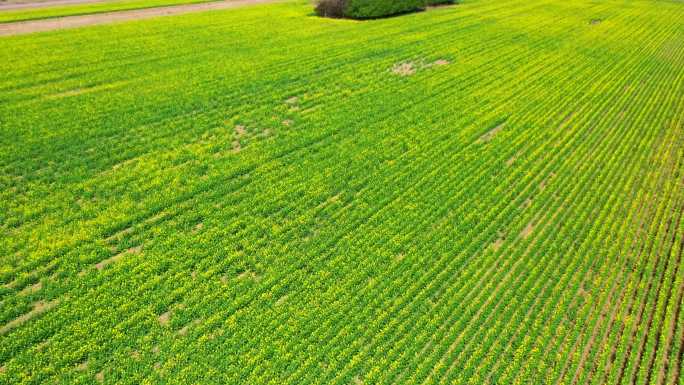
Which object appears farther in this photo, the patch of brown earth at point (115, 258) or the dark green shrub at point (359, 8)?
the dark green shrub at point (359, 8)

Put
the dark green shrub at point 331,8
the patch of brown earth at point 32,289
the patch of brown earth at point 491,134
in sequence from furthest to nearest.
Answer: the dark green shrub at point 331,8 → the patch of brown earth at point 491,134 → the patch of brown earth at point 32,289

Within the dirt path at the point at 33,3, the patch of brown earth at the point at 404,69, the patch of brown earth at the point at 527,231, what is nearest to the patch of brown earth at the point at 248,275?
the patch of brown earth at the point at 527,231

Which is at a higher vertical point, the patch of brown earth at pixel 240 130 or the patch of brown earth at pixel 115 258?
the patch of brown earth at pixel 240 130

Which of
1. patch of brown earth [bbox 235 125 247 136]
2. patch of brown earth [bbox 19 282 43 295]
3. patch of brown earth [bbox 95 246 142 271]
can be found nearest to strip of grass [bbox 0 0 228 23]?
patch of brown earth [bbox 235 125 247 136]

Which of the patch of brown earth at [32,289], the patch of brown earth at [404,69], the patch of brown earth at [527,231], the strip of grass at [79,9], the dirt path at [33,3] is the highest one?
the dirt path at [33,3]

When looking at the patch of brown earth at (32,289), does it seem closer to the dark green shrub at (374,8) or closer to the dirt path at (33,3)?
the dirt path at (33,3)

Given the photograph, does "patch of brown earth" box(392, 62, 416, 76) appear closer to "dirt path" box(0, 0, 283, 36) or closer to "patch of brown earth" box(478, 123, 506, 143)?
"patch of brown earth" box(478, 123, 506, 143)

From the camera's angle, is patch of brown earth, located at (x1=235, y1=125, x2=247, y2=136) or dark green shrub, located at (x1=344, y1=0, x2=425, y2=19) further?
dark green shrub, located at (x1=344, y1=0, x2=425, y2=19)
